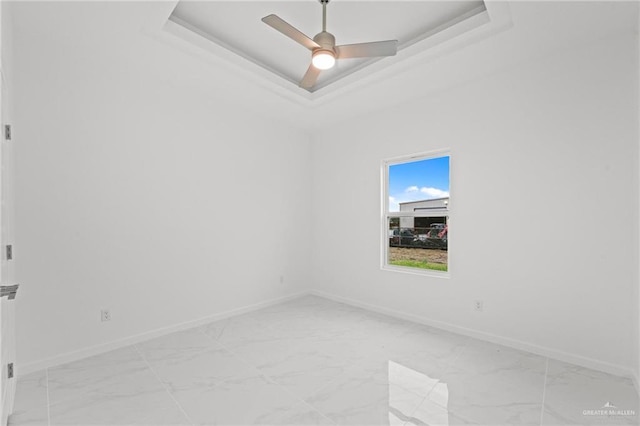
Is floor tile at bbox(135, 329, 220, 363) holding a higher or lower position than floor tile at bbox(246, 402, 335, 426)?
lower

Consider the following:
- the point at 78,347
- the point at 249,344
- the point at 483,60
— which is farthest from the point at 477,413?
the point at 78,347

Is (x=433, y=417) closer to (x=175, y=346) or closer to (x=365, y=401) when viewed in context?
(x=365, y=401)

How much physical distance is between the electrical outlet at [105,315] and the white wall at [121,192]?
0.11 ft

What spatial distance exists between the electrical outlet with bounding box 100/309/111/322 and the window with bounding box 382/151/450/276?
319 cm

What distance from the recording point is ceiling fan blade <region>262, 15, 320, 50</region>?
2031mm

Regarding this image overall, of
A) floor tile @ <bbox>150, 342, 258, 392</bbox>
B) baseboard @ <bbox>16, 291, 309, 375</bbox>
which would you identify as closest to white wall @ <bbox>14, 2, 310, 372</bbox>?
baseboard @ <bbox>16, 291, 309, 375</bbox>

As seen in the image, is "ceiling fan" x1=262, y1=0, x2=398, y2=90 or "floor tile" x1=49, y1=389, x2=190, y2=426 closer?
"floor tile" x1=49, y1=389, x2=190, y2=426

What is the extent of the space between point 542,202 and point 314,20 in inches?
106

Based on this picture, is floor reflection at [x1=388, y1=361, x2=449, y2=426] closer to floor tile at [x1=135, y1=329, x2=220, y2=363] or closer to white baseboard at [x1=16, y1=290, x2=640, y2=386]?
white baseboard at [x1=16, y1=290, x2=640, y2=386]

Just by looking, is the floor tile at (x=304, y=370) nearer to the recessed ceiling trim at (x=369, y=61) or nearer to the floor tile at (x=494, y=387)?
the floor tile at (x=494, y=387)

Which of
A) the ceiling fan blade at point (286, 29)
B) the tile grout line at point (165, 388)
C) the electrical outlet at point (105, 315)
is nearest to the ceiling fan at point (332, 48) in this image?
the ceiling fan blade at point (286, 29)

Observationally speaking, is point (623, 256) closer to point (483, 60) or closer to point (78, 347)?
point (483, 60)

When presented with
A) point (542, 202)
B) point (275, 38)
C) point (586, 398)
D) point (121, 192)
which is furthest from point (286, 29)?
point (586, 398)

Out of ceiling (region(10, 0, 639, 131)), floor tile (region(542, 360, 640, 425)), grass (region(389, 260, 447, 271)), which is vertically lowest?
floor tile (region(542, 360, 640, 425))
